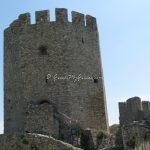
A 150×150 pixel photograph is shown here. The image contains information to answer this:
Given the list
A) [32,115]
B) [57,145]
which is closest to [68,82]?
[32,115]

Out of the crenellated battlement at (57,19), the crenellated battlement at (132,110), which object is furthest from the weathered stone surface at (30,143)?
the crenellated battlement at (57,19)

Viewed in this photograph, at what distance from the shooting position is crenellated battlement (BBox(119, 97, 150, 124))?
2441 cm

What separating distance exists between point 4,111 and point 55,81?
317 cm

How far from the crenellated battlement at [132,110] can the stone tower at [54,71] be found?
3.48 feet

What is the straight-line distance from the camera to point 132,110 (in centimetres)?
2467

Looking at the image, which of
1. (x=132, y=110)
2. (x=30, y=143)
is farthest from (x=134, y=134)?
(x=132, y=110)

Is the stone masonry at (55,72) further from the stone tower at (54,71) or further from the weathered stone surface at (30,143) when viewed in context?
the weathered stone surface at (30,143)

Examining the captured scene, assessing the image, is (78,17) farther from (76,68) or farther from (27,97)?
(27,97)

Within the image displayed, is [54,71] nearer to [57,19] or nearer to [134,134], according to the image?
[57,19]

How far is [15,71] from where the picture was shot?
Answer: 25.4 m

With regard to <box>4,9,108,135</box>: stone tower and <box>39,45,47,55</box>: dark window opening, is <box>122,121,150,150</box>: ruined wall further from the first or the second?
<box>39,45,47,55</box>: dark window opening

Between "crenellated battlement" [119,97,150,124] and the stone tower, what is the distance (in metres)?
1.06

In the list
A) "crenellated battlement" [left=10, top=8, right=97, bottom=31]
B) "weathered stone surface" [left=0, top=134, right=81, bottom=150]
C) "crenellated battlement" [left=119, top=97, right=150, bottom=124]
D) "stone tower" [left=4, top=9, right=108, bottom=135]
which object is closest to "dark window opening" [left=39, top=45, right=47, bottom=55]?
"stone tower" [left=4, top=9, right=108, bottom=135]

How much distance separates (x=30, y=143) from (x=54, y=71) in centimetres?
632
